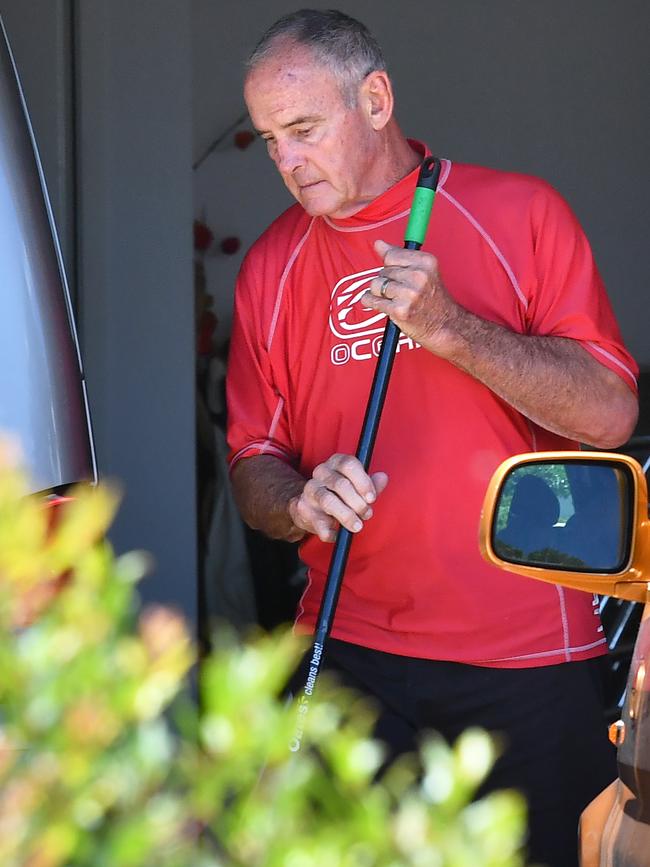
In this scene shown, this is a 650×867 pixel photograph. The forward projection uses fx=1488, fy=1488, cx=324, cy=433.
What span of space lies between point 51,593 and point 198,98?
16.3ft

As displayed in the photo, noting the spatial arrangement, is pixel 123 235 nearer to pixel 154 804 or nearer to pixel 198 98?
pixel 198 98

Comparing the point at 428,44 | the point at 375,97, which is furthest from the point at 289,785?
the point at 428,44

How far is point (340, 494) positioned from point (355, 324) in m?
0.39

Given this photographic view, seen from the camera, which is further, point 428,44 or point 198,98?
point 428,44

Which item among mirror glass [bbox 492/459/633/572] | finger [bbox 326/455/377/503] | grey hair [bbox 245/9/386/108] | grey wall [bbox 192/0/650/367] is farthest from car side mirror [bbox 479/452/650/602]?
grey wall [bbox 192/0/650/367]

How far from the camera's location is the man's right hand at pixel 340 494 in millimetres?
2111

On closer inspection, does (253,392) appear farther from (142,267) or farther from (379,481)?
(142,267)

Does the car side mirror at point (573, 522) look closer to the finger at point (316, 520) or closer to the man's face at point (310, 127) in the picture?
the finger at point (316, 520)

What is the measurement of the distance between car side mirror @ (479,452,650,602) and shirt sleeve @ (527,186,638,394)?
0.60 metres

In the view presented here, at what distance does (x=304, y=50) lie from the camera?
240 cm

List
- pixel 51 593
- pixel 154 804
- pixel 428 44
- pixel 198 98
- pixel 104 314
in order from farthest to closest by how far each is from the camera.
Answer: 1. pixel 428 44
2. pixel 198 98
3. pixel 104 314
4. pixel 51 593
5. pixel 154 804

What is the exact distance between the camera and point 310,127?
2.36 m

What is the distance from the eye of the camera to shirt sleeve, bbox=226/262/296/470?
2.55 metres

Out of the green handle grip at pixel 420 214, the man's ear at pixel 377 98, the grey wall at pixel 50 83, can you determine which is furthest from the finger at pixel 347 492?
the grey wall at pixel 50 83
